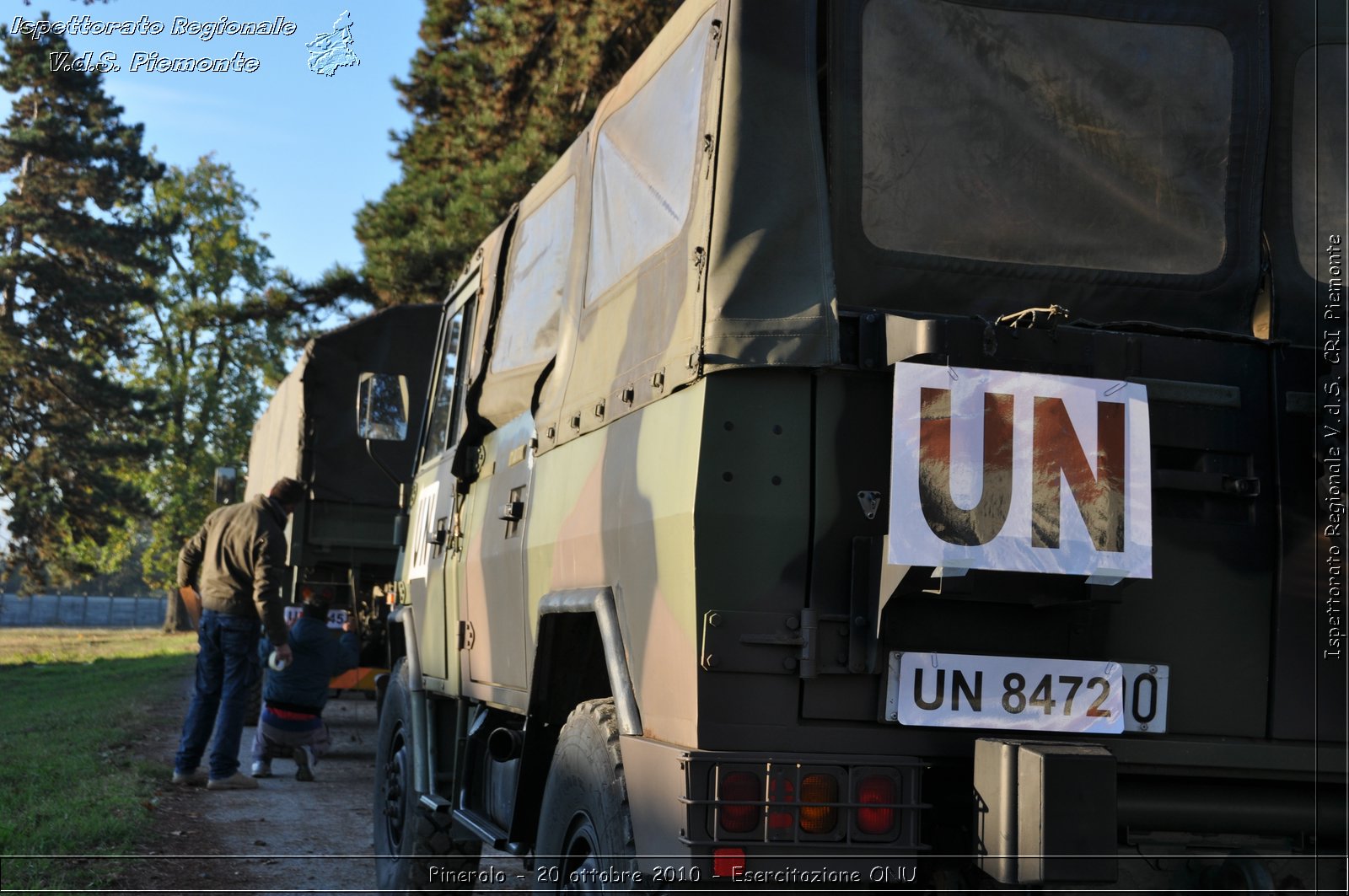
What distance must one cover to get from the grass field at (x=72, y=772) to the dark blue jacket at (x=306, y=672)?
962 millimetres

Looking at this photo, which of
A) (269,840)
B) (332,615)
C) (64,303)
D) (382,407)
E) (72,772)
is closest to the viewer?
(382,407)

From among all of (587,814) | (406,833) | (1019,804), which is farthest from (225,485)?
(1019,804)

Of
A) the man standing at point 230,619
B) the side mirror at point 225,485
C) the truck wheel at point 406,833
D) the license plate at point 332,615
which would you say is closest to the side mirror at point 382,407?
the truck wheel at point 406,833

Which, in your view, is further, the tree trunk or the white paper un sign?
the tree trunk

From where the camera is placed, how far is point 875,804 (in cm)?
264

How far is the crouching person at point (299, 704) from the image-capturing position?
10047 mm

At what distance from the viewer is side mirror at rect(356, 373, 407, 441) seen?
6.07 meters

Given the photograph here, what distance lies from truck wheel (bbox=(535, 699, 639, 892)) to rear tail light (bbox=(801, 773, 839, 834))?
449 millimetres

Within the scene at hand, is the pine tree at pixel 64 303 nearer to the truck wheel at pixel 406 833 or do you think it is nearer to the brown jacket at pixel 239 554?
the brown jacket at pixel 239 554

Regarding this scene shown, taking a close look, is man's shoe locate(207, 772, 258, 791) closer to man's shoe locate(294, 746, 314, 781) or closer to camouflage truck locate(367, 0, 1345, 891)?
man's shoe locate(294, 746, 314, 781)

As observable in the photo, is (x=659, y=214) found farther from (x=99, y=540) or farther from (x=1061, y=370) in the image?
(x=99, y=540)

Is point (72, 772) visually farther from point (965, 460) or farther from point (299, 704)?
point (965, 460)

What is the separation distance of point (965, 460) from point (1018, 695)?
502 mm

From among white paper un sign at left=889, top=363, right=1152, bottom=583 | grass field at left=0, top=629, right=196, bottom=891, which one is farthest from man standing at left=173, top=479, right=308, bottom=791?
white paper un sign at left=889, top=363, right=1152, bottom=583
